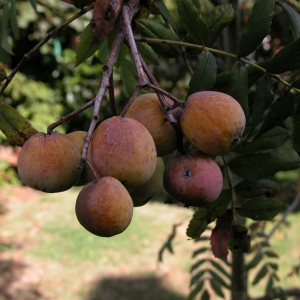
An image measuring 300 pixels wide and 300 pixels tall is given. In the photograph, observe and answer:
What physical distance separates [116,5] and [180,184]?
12.2 inches

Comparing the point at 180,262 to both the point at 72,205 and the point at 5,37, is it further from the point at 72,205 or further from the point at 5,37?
the point at 5,37

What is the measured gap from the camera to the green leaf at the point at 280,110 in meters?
0.81

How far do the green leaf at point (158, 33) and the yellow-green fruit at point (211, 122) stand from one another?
0.25 m

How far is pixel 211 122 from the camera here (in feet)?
2.15

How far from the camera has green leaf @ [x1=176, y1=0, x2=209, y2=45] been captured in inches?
32.0

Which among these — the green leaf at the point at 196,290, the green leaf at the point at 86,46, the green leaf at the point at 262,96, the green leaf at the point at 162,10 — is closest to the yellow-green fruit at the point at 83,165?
the green leaf at the point at 86,46

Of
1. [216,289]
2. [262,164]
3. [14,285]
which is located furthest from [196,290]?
[14,285]

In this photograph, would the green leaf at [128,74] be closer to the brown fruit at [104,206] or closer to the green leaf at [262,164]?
the green leaf at [262,164]

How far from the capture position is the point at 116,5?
0.72 metres

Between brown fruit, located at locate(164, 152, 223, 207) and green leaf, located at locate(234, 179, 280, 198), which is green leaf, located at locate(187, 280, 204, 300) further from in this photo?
brown fruit, located at locate(164, 152, 223, 207)

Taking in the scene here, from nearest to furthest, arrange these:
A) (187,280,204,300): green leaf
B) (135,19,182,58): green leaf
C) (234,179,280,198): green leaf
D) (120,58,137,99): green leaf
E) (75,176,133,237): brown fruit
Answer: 1. (75,176,133,237): brown fruit
2. (135,19,182,58): green leaf
3. (234,179,280,198): green leaf
4. (120,58,137,99): green leaf
5. (187,280,204,300): green leaf

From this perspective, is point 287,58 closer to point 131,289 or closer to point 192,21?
point 192,21

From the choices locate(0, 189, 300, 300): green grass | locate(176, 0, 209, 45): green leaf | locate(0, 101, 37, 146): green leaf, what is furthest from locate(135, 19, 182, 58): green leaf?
locate(0, 189, 300, 300): green grass

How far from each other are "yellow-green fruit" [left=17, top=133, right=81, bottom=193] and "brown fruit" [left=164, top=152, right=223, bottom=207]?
15 centimetres
